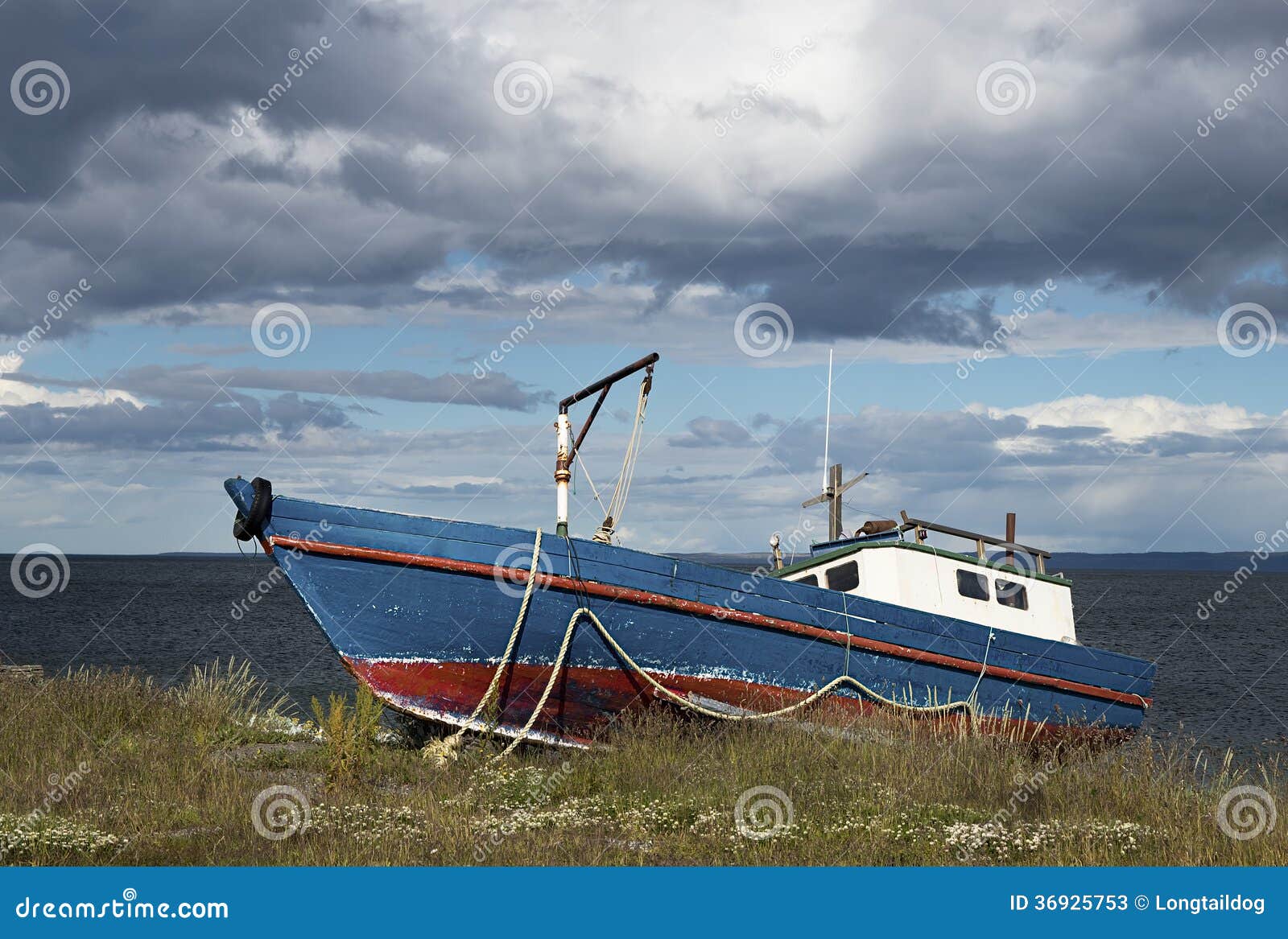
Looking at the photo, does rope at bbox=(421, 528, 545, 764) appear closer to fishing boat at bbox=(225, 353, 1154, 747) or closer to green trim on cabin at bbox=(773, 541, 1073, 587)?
fishing boat at bbox=(225, 353, 1154, 747)

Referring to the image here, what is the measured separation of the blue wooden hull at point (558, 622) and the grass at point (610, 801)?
1.69 ft

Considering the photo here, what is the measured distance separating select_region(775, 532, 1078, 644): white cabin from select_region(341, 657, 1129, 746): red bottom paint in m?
2.17

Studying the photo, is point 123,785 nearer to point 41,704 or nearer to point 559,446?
point 41,704

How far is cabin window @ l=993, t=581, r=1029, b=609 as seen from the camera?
46.9 feet

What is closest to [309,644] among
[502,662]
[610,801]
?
[502,662]

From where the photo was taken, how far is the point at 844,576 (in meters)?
13.8

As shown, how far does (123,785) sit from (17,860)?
7.00ft

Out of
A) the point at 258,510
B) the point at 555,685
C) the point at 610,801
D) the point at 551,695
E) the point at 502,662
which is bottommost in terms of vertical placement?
the point at 610,801

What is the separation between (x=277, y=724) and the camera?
12367 millimetres

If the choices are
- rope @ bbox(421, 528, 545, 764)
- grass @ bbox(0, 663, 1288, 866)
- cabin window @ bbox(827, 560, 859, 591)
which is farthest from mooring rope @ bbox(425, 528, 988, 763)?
cabin window @ bbox(827, 560, 859, 591)

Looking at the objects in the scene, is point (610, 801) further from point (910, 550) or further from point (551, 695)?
point (910, 550)

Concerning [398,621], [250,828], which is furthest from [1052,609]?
[250,828]

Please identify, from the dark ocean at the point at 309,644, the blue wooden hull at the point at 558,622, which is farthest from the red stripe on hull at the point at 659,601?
the dark ocean at the point at 309,644

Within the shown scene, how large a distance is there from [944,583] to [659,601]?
14.5 ft
